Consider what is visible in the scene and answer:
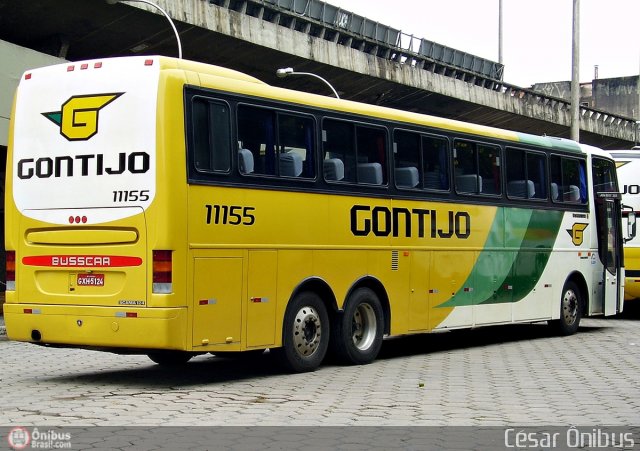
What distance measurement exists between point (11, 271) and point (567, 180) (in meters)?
10.5

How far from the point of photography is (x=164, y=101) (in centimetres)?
1157

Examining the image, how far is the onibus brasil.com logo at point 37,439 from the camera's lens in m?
7.95

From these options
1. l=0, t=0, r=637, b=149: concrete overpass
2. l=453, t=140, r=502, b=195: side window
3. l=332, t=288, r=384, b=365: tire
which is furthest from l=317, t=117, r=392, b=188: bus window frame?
l=0, t=0, r=637, b=149: concrete overpass

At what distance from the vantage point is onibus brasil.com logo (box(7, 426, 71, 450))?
313 inches

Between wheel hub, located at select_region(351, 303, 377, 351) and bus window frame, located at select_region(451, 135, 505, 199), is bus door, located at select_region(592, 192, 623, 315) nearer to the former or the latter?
bus window frame, located at select_region(451, 135, 505, 199)

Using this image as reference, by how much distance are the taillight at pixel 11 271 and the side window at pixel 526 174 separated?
27.2 ft

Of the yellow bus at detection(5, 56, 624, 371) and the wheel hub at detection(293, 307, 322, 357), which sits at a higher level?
the yellow bus at detection(5, 56, 624, 371)

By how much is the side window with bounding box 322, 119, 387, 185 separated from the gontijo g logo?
9.95ft

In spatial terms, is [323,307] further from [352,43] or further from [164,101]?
[352,43]

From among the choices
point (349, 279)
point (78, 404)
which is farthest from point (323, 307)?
point (78, 404)

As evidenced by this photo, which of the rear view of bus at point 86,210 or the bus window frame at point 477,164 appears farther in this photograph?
the bus window frame at point 477,164

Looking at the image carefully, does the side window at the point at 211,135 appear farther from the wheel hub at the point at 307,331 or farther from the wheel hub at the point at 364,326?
the wheel hub at the point at 364,326

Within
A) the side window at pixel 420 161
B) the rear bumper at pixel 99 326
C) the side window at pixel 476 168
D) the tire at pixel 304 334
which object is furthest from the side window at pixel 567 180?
the rear bumper at pixel 99 326

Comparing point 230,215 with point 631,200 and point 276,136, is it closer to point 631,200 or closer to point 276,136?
point 276,136
